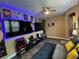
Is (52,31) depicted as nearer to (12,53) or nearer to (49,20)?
(49,20)

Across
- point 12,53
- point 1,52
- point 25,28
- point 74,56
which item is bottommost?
point 12,53

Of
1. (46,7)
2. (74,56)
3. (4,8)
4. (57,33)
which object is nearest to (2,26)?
(4,8)

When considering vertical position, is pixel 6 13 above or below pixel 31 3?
below

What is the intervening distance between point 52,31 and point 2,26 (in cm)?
655

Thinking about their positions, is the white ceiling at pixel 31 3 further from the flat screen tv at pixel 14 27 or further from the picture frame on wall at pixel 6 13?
the flat screen tv at pixel 14 27

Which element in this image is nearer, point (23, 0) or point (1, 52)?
point (1, 52)

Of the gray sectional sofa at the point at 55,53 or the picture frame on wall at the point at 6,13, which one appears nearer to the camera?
the gray sectional sofa at the point at 55,53

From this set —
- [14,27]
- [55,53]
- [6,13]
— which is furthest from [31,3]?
[55,53]

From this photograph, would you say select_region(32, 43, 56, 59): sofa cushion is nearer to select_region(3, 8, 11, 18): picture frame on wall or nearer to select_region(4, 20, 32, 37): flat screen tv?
select_region(4, 20, 32, 37): flat screen tv

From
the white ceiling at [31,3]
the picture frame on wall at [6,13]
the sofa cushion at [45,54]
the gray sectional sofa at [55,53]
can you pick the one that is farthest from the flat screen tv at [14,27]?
the gray sectional sofa at [55,53]

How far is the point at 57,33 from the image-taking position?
8977 millimetres

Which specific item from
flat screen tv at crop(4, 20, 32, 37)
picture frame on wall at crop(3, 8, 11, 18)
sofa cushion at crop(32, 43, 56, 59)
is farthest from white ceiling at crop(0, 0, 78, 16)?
sofa cushion at crop(32, 43, 56, 59)

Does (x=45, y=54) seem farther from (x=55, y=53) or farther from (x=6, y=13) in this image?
(x=6, y=13)

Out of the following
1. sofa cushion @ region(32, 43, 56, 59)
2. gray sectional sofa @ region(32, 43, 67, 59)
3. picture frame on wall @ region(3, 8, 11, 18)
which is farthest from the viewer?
picture frame on wall @ region(3, 8, 11, 18)
